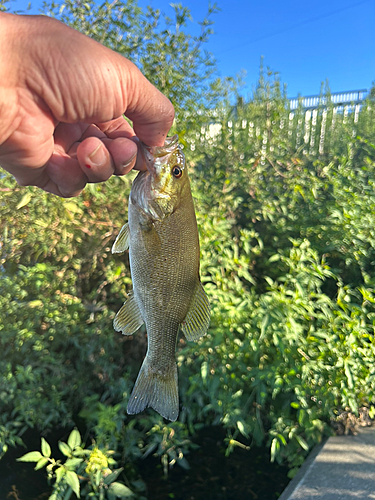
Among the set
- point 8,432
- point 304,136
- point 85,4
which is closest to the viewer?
point 8,432

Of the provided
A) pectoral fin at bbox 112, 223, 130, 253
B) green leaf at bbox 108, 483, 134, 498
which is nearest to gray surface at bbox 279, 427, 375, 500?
green leaf at bbox 108, 483, 134, 498

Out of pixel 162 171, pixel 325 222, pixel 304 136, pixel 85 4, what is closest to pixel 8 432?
pixel 162 171

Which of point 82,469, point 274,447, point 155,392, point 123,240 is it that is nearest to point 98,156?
point 123,240

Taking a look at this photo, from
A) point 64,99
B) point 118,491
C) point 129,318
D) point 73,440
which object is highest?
point 64,99

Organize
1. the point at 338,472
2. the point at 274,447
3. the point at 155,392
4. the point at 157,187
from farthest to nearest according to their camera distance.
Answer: the point at 338,472, the point at 274,447, the point at 155,392, the point at 157,187

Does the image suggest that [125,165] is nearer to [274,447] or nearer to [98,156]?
[98,156]

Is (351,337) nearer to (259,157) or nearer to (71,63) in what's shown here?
(259,157)

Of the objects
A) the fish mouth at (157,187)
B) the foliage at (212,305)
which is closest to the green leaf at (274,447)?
the foliage at (212,305)
